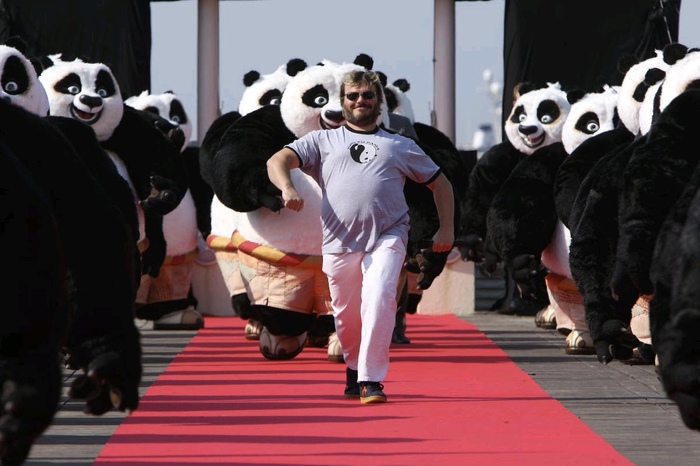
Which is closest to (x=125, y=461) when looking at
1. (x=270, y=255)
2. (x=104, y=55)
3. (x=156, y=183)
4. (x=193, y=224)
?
(x=270, y=255)

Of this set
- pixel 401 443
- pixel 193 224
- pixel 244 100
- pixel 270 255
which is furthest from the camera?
pixel 193 224

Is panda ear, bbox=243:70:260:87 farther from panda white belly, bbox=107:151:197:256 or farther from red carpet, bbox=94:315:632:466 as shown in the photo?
red carpet, bbox=94:315:632:466

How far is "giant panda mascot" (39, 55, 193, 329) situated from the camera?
10.3 m

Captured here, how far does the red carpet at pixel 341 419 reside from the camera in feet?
19.6

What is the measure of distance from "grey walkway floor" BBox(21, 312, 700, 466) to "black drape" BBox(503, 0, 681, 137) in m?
4.59

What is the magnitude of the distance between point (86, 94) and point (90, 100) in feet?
0.26

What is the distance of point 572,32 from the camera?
1582cm

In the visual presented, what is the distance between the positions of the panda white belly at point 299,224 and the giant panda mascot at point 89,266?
4.94 meters

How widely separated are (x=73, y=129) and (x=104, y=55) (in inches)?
405

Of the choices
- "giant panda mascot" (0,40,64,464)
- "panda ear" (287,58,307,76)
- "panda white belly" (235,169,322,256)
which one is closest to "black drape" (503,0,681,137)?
"panda ear" (287,58,307,76)

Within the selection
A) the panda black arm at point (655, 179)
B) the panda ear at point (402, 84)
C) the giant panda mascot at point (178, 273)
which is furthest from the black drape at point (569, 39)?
the panda black arm at point (655, 179)

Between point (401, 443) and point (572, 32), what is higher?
point (572, 32)

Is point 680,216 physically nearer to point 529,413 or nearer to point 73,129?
point 73,129

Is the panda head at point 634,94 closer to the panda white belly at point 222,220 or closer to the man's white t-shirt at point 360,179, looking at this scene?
the man's white t-shirt at point 360,179
